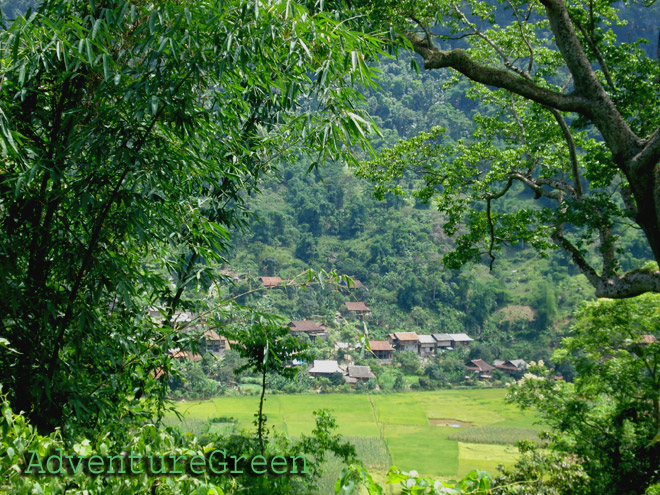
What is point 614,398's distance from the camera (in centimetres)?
696

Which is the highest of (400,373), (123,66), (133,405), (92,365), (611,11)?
(611,11)

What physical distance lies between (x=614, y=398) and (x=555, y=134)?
4.05 m

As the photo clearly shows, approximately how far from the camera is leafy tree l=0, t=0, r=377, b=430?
67.7 inches

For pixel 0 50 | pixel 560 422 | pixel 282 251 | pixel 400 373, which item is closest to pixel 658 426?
pixel 560 422

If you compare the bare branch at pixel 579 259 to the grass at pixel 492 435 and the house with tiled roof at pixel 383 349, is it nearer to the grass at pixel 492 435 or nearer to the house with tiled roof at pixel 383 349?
the grass at pixel 492 435

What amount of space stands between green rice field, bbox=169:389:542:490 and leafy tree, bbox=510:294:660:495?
934cm

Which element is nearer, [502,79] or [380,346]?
[502,79]

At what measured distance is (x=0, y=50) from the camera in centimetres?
203

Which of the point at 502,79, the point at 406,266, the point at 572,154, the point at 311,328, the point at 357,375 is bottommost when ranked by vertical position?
the point at 357,375

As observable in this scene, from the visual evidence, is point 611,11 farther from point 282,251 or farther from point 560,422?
point 282,251

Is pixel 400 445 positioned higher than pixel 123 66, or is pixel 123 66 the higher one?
pixel 123 66

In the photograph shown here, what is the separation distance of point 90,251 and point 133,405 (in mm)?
1049

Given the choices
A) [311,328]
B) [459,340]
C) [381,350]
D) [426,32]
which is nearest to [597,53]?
[426,32]

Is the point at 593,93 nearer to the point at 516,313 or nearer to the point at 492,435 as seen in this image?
the point at 492,435
